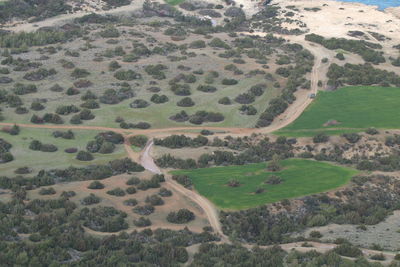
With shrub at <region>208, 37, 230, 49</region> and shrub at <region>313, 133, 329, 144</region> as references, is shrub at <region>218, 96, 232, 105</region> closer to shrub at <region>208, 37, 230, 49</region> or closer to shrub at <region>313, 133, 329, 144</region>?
shrub at <region>313, 133, 329, 144</region>

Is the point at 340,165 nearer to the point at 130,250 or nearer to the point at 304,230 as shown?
the point at 304,230

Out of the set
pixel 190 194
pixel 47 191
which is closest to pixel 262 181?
pixel 190 194

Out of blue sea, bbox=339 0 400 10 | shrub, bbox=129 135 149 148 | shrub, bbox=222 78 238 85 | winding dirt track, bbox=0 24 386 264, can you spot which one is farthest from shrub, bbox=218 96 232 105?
blue sea, bbox=339 0 400 10

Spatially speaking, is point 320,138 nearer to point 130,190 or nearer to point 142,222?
point 130,190

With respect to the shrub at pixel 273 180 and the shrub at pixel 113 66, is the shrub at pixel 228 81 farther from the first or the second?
the shrub at pixel 273 180

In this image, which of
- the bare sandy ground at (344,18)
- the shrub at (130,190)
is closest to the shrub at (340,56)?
the bare sandy ground at (344,18)

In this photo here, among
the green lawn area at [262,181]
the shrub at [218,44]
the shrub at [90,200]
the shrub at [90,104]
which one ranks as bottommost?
the green lawn area at [262,181]

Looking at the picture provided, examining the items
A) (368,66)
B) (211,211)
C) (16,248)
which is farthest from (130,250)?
(368,66)
